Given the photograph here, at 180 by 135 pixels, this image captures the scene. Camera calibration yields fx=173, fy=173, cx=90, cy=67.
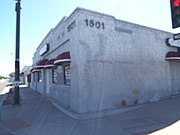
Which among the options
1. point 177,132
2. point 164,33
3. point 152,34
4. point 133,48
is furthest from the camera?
point 164,33

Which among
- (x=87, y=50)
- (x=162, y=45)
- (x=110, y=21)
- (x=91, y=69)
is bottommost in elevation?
(x=91, y=69)

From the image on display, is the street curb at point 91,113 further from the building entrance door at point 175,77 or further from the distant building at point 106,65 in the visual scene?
the building entrance door at point 175,77

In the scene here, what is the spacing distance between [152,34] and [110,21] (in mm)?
3999

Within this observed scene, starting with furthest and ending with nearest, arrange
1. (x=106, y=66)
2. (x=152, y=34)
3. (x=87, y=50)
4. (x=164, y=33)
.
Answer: (x=164, y=33) < (x=152, y=34) < (x=106, y=66) < (x=87, y=50)

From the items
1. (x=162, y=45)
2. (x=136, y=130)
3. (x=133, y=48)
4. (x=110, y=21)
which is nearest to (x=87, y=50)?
(x=110, y=21)

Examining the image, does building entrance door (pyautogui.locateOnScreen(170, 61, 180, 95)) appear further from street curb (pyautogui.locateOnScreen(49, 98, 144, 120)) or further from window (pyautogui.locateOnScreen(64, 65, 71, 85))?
window (pyautogui.locateOnScreen(64, 65, 71, 85))

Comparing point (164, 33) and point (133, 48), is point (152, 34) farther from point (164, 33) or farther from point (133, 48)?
point (133, 48)

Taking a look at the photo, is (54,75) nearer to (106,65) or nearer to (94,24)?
(106,65)

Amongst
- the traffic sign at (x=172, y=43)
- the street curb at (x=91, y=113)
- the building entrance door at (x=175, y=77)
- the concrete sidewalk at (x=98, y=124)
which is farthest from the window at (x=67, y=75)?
the building entrance door at (x=175, y=77)

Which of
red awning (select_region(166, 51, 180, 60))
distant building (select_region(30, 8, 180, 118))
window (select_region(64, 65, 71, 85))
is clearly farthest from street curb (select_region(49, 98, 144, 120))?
red awning (select_region(166, 51, 180, 60))

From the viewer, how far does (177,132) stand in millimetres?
5961

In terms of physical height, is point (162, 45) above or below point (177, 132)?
above

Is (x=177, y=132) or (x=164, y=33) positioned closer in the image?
(x=177, y=132)

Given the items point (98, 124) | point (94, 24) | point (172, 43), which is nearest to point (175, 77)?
point (172, 43)
